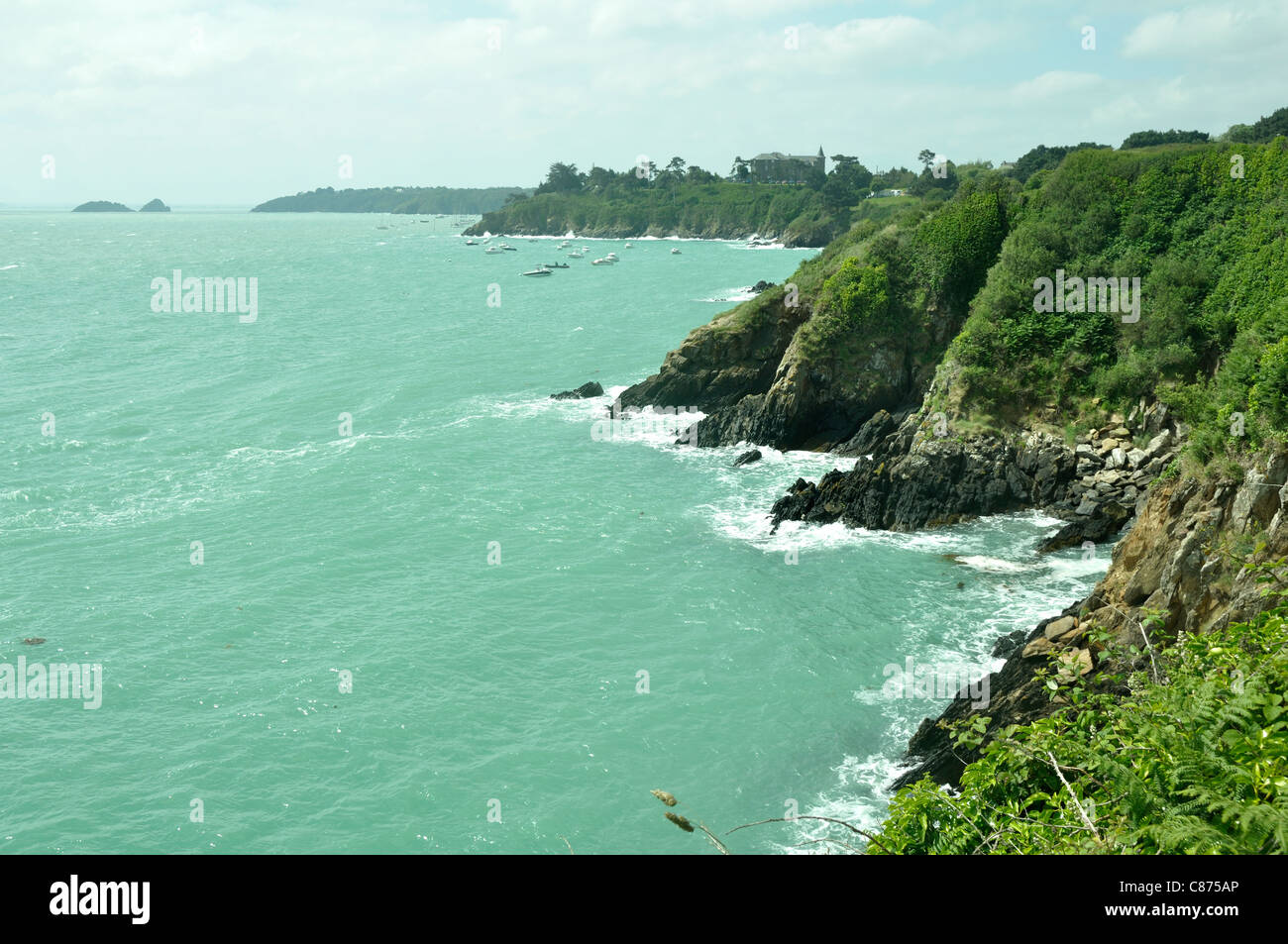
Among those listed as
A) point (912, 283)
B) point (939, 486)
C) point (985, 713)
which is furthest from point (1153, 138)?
point (985, 713)

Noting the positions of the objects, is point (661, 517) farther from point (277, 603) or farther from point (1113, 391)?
point (1113, 391)

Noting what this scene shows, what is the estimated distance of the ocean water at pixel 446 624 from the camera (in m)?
19.7

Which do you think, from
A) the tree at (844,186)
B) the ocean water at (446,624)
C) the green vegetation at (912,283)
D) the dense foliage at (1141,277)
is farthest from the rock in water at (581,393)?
the tree at (844,186)

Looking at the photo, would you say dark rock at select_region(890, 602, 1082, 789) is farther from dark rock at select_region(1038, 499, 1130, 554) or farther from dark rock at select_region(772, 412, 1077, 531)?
dark rock at select_region(772, 412, 1077, 531)

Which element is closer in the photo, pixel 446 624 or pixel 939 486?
pixel 446 624

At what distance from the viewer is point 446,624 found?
90.3 ft

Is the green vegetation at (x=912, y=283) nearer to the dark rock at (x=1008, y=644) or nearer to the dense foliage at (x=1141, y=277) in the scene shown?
the dense foliage at (x=1141, y=277)

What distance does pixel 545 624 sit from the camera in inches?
1078

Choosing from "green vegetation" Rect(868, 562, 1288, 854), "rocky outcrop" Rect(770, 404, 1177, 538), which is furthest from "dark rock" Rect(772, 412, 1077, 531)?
"green vegetation" Rect(868, 562, 1288, 854)

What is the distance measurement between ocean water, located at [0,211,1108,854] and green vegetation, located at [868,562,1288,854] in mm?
7558

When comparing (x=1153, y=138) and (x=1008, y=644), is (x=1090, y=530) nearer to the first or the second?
(x=1008, y=644)

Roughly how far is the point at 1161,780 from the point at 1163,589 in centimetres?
1386

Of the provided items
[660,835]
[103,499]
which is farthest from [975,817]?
[103,499]
